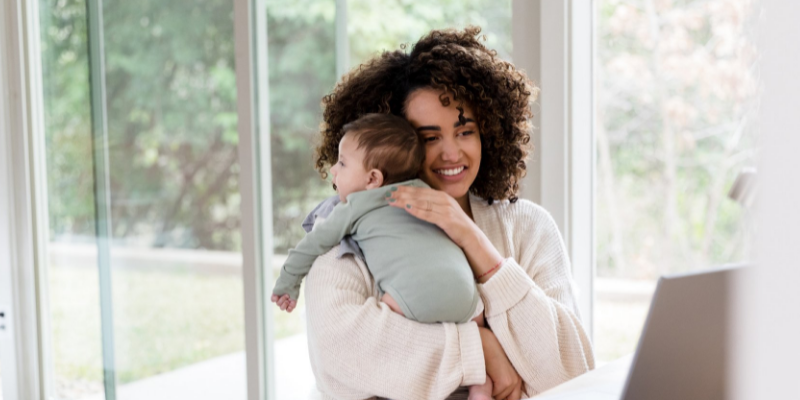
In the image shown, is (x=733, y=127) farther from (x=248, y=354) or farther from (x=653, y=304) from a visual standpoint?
(x=248, y=354)

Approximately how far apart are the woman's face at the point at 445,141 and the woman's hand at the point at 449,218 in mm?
112

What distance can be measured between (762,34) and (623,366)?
115 centimetres

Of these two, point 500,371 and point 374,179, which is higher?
point 374,179

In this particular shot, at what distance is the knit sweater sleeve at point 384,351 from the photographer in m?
1.29

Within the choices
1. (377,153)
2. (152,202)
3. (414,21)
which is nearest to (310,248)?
(377,153)

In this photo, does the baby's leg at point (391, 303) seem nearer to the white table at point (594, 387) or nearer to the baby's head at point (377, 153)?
the baby's head at point (377, 153)

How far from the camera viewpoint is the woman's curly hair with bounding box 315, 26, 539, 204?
5.03ft

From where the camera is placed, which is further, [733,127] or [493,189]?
[733,127]

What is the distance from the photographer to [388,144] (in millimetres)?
1420

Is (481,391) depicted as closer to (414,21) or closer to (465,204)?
(465,204)

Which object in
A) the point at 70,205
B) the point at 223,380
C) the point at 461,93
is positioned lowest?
the point at 223,380

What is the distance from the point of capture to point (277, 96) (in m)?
2.48

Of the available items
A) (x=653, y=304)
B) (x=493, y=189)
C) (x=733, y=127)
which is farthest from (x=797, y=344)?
(x=733, y=127)

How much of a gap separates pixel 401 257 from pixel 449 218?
13cm
